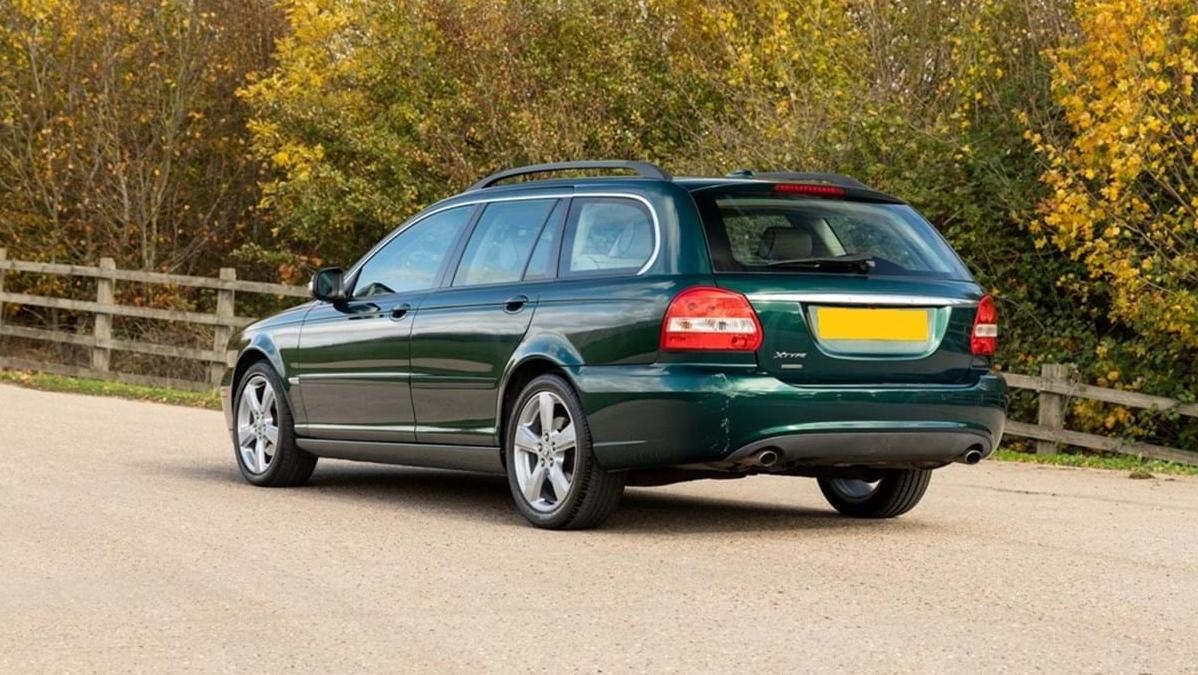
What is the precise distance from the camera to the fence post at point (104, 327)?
78.1 feet

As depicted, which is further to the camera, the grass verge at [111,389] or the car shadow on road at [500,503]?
the grass verge at [111,389]

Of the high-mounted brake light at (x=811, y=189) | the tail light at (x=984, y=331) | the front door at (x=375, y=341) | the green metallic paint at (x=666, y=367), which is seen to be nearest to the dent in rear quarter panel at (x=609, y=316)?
the green metallic paint at (x=666, y=367)

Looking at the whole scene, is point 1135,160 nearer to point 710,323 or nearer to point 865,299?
point 865,299

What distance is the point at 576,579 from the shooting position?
7688mm

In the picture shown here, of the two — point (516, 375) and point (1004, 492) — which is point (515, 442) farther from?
point (1004, 492)

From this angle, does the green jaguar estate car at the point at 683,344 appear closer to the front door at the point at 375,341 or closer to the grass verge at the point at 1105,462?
the front door at the point at 375,341

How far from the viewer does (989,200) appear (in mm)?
17969

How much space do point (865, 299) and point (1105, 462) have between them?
693 centimetres

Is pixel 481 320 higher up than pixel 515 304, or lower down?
lower down

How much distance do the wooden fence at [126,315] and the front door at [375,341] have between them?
9369 mm

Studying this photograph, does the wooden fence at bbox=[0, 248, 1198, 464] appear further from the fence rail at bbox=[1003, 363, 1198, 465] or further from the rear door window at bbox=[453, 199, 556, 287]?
the rear door window at bbox=[453, 199, 556, 287]

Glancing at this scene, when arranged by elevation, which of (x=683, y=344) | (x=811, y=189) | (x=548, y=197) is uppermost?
(x=811, y=189)

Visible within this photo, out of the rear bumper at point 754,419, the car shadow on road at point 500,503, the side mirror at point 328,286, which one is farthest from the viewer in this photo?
the side mirror at point 328,286

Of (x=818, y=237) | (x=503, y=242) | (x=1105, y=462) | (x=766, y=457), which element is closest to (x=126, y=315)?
(x=1105, y=462)
